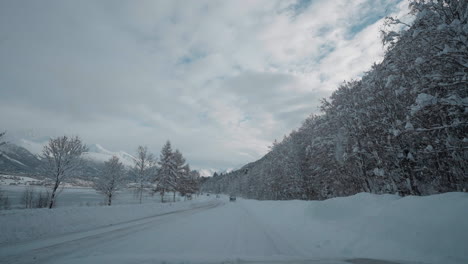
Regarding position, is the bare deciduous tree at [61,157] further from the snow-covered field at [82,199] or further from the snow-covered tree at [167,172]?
the snow-covered tree at [167,172]

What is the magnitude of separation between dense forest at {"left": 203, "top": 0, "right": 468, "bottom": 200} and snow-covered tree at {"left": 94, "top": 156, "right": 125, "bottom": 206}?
95.7 feet

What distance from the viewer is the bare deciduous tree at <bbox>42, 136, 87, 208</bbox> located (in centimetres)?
1827

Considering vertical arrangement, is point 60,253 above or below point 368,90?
below

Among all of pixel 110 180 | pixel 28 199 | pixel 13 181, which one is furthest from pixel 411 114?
pixel 13 181

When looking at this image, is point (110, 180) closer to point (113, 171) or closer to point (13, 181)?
point (113, 171)

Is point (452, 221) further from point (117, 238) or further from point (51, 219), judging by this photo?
point (51, 219)

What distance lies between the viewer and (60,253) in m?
5.04

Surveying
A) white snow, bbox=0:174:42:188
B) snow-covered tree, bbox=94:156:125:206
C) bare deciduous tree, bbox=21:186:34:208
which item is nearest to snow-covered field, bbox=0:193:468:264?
white snow, bbox=0:174:42:188

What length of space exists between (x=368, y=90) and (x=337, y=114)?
3.55 metres

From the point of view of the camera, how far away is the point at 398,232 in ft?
16.1

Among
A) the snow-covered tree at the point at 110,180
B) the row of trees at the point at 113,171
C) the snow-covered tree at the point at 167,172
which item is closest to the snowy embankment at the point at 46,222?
the row of trees at the point at 113,171

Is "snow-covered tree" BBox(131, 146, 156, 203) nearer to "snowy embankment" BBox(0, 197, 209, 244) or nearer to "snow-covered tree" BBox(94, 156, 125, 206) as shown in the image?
"snow-covered tree" BBox(94, 156, 125, 206)

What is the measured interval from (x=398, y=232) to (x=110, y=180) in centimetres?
3361

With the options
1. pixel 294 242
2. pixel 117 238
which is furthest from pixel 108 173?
pixel 294 242
